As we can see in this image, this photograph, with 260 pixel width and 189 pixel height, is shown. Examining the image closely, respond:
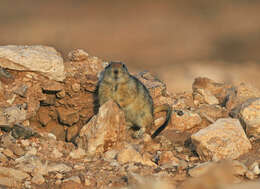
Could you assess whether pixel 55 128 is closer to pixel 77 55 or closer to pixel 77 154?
pixel 77 55

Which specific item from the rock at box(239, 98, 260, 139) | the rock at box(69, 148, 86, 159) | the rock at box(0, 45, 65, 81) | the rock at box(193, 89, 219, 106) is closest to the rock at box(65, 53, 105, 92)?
the rock at box(0, 45, 65, 81)

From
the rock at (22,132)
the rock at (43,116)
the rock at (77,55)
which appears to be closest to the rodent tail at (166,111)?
the rock at (77,55)

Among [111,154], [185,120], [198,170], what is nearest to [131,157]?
[111,154]

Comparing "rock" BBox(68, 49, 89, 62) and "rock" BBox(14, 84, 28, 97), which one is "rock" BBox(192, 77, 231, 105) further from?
"rock" BBox(14, 84, 28, 97)

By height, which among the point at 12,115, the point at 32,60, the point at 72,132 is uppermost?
the point at 32,60

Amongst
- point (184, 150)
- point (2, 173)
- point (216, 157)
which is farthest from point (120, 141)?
point (2, 173)

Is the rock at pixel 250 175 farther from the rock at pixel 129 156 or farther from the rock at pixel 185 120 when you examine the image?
the rock at pixel 185 120
